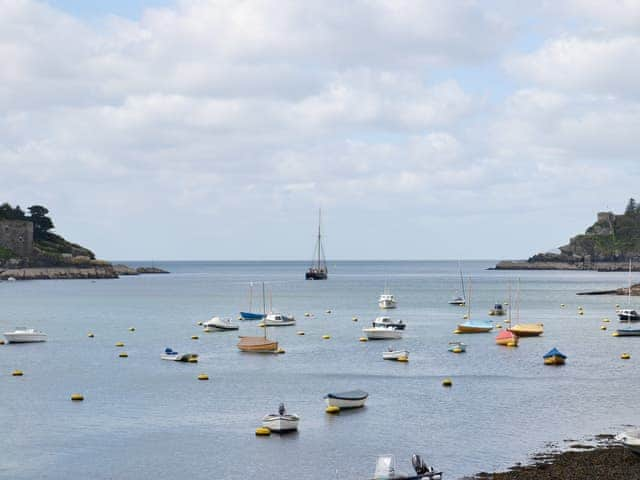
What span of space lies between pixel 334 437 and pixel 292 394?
44.7 feet

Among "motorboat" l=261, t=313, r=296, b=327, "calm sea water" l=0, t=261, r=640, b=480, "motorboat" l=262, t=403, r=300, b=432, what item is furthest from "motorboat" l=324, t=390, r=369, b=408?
"motorboat" l=261, t=313, r=296, b=327

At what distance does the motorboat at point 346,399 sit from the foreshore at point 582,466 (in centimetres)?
1483

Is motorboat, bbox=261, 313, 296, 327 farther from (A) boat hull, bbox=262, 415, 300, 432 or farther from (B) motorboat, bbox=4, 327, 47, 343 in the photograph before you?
(A) boat hull, bbox=262, 415, 300, 432

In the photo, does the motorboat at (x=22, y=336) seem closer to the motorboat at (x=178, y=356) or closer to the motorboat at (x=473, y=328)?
the motorboat at (x=178, y=356)

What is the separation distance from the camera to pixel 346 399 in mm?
54219

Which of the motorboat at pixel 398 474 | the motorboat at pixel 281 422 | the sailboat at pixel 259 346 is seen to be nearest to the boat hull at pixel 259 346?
the sailboat at pixel 259 346

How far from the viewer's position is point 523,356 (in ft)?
272

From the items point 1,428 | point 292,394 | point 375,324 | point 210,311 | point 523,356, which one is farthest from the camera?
point 210,311

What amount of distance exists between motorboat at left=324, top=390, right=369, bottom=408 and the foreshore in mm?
14829

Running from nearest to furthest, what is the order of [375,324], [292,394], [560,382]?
1. [292,394]
2. [560,382]
3. [375,324]

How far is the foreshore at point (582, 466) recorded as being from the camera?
37125mm

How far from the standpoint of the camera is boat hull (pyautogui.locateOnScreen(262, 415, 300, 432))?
47500 millimetres

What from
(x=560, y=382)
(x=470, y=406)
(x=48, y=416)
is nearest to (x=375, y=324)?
(x=560, y=382)

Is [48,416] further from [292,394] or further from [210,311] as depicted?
[210,311]
